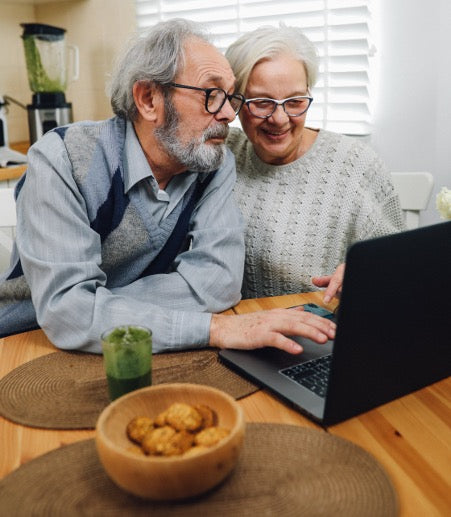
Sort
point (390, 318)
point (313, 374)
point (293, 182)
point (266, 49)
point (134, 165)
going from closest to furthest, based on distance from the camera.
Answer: point (390, 318), point (313, 374), point (134, 165), point (266, 49), point (293, 182)

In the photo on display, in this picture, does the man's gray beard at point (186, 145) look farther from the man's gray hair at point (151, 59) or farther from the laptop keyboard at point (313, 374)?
the laptop keyboard at point (313, 374)

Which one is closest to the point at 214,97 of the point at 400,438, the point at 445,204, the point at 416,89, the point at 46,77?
the point at 445,204

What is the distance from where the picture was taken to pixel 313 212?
1.57m

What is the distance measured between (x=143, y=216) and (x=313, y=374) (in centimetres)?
58

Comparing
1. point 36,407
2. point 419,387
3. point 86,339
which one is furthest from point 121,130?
point 419,387

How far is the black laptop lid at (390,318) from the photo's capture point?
68 centimetres

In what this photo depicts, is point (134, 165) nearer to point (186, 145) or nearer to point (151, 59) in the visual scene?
point (186, 145)

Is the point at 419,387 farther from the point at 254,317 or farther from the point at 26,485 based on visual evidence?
the point at 26,485

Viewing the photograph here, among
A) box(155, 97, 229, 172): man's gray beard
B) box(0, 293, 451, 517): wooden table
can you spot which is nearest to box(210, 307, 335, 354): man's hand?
box(0, 293, 451, 517): wooden table

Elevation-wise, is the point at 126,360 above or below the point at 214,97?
below

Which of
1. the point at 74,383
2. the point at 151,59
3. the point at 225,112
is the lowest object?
the point at 74,383

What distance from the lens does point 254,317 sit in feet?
3.40

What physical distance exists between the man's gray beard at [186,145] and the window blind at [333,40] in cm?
102

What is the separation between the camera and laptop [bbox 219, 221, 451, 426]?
69 cm
